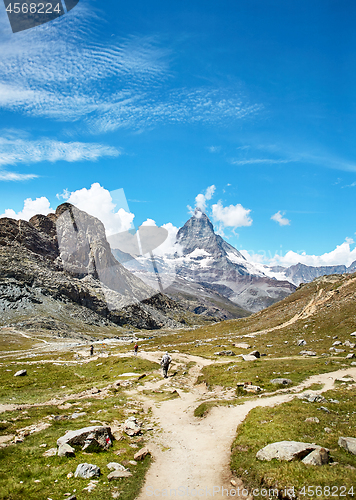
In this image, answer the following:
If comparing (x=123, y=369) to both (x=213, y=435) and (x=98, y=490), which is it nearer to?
(x=213, y=435)

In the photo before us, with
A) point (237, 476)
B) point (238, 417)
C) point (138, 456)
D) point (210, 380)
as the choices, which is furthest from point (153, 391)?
point (237, 476)

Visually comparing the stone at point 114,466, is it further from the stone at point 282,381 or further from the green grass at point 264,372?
the stone at point 282,381

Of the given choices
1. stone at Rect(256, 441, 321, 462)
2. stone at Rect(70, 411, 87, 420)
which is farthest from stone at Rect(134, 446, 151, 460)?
stone at Rect(70, 411, 87, 420)

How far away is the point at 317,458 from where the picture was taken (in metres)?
12.3

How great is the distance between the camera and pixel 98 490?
1210 centimetres

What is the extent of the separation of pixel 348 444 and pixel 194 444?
906 cm

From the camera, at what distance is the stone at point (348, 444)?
43.0ft

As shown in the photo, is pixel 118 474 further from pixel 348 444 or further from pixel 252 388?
pixel 252 388

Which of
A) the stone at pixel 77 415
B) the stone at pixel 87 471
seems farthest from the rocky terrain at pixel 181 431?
the stone at pixel 77 415

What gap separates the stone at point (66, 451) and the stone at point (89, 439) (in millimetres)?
546

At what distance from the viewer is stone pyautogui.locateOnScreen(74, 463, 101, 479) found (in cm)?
1280

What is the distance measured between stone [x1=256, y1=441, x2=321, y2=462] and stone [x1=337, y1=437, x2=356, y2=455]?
1494 mm

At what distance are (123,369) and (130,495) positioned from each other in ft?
102

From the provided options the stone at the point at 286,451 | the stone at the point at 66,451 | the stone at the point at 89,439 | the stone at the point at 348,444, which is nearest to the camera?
the stone at the point at 286,451
